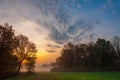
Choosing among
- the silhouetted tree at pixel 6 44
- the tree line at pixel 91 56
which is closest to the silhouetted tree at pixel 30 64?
the silhouetted tree at pixel 6 44

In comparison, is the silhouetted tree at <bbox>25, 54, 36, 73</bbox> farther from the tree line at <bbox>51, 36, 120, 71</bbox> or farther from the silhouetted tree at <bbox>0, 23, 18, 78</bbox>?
the tree line at <bbox>51, 36, 120, 71</bbox>

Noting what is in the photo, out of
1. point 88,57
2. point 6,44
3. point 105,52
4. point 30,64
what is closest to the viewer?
point 6,44

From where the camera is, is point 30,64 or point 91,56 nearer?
point 30,64

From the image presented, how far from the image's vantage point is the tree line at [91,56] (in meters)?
88.8

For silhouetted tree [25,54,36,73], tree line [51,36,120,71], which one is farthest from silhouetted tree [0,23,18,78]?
tree line [51,36,120,71]

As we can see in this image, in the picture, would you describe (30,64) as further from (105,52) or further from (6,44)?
(105,52)

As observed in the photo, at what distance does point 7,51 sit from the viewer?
4322 centimetres

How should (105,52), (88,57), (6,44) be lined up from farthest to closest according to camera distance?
(88,57), (105,52), (6,44)

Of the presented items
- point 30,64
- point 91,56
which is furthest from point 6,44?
point 91,56

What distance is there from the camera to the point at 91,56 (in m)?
94.2

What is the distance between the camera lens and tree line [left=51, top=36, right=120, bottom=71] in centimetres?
8875

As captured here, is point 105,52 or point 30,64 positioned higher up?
point 105,52

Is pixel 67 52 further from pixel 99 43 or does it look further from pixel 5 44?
pixel 5 44

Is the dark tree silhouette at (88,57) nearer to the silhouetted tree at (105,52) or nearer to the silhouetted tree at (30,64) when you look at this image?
the silhouetted tree at (105,52)
